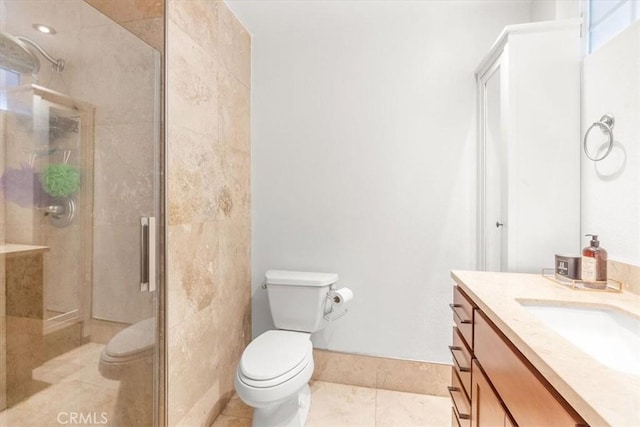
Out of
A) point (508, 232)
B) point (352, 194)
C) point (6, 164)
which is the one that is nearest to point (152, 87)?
point (6, 164)

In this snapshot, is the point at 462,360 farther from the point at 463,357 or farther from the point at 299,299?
the point at 299,299

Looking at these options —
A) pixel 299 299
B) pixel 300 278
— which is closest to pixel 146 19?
pixel 300 278

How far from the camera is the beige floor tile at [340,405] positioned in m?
1.61

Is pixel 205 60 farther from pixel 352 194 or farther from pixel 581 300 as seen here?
pixel 581 300

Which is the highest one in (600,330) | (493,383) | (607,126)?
(607,126)

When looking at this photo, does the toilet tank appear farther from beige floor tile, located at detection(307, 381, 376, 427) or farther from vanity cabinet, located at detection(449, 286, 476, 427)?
vanity cabinet, located at detection(449, 286, 476, 427)

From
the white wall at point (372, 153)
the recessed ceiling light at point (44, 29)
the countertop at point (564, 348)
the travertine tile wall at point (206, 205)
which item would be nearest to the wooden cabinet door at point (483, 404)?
the countertop at point (564, 348)

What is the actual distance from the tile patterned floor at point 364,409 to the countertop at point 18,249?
123 centimetres

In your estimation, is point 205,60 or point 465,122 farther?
point 465,122

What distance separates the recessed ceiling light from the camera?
1.06m

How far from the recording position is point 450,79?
1.80 m

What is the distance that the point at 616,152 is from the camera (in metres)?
1.13

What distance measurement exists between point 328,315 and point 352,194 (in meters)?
0.77

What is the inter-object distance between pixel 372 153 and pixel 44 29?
160 centimetres
